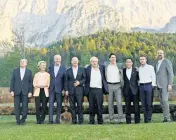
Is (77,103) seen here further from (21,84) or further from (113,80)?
(21,84)

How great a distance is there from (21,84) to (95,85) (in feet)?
8.71

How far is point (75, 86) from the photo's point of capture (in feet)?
40.1

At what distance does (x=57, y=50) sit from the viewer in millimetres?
134625

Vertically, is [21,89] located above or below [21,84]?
below

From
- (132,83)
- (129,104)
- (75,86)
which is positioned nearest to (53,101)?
(75,86)

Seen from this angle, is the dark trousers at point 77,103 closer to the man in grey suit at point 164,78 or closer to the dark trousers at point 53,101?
the dark trousers at point 53,101

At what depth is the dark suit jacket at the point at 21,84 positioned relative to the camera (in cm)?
1259

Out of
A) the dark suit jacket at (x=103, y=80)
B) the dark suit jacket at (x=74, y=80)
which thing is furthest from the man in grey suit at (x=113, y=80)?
the dark suit jacket at (x=74, y=80)

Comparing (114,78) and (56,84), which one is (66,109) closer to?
(56,84)

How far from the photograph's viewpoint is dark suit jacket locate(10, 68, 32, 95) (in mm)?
12594

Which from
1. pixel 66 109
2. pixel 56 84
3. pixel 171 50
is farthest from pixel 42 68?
pixel 171 50

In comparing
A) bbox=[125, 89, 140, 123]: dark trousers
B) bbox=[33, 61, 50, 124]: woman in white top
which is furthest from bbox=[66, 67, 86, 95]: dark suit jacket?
bbox=[125, 89, 140, 123]: dark trousers

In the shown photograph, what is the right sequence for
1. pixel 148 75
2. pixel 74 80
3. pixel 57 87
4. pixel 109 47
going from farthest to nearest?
pixel 109 47 → pixel 57 87 → pixel 74 80 → pixel 148 75

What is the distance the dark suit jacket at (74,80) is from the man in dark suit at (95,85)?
0.58 feet
